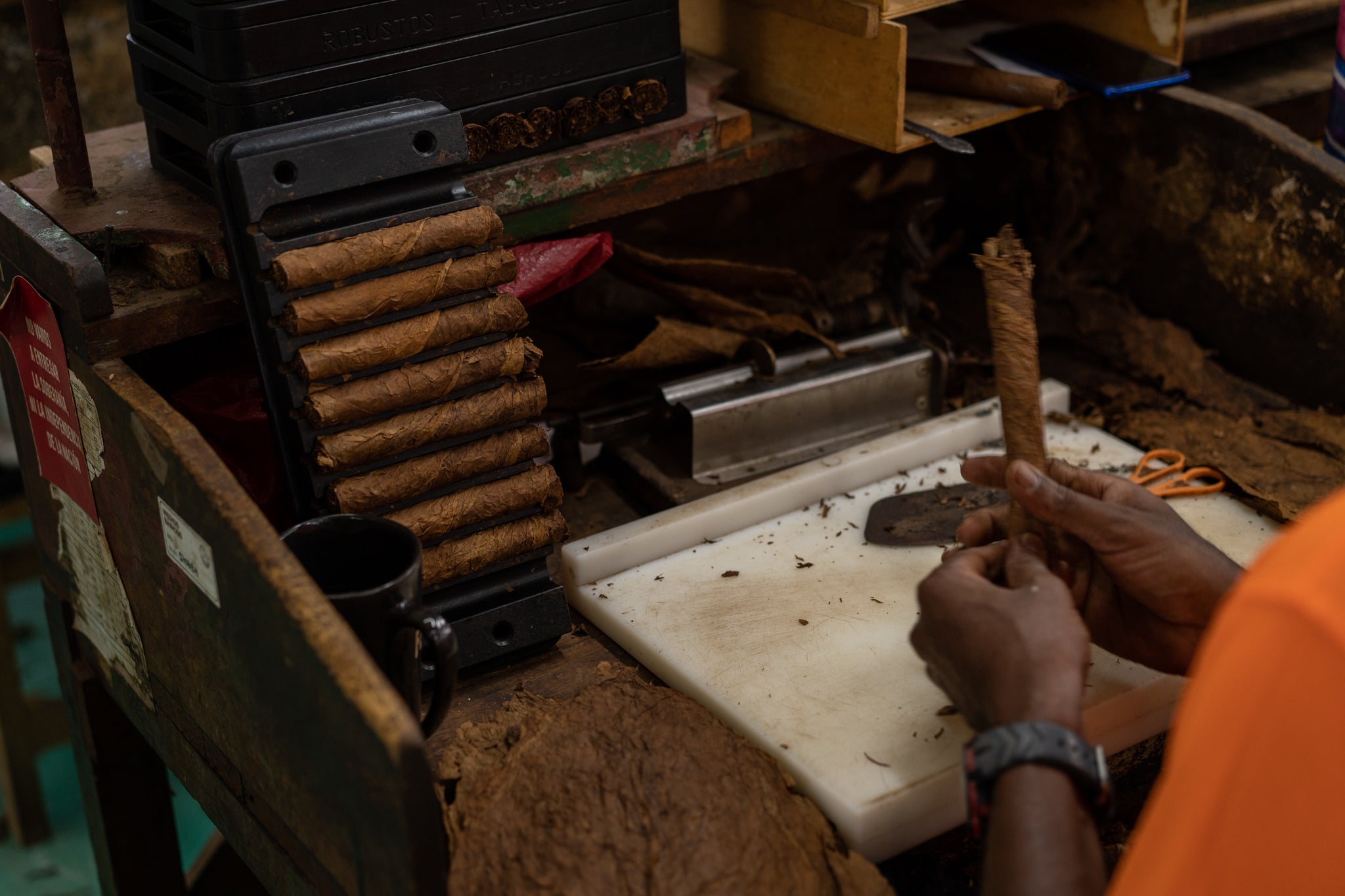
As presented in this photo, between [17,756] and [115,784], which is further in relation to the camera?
[17,756]

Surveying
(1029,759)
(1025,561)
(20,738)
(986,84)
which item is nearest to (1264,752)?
(1029,759)

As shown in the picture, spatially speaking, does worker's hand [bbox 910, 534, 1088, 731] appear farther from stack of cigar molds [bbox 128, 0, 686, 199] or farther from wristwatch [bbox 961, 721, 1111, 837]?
stack of cigar molds [bbox 128, 0, 686, 199]

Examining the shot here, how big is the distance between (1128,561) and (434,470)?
63 cm

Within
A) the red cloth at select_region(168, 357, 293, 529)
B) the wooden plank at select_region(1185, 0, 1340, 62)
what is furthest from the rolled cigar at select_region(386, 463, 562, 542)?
the wooden plank at select_region(1185, 0, 1340, 62)

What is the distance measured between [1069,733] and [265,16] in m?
0.93

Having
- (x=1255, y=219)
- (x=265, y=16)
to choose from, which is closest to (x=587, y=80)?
(x=265, y=16)

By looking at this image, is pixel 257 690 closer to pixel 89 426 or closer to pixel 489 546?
pixel 489 546

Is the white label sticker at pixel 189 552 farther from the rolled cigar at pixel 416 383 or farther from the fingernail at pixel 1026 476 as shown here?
the fingernail at pixel 1026 476

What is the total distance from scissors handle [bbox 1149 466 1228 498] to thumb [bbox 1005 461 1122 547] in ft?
1.41

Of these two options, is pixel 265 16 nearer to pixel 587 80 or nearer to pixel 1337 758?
pixel 587 80

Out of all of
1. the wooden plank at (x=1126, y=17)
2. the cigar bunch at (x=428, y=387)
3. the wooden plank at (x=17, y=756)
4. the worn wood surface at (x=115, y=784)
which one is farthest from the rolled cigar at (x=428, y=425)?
the wooden plank at (x=17, y=756)

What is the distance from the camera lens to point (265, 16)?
1196mm

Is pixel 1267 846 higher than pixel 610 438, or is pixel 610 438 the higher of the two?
pixel 1267 846

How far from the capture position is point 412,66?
1301 millimetres
